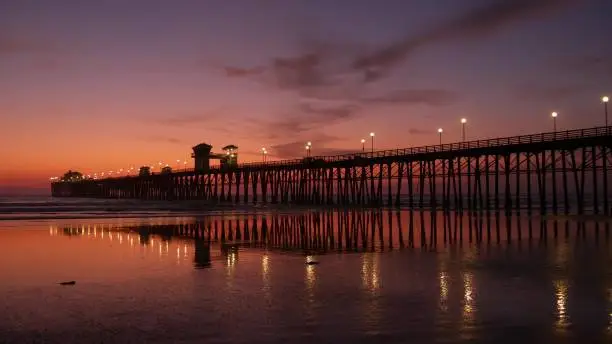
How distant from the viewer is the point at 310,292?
10.1 meters

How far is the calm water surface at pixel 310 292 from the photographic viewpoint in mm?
7363

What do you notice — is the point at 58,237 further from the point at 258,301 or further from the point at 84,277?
the point at 258,301

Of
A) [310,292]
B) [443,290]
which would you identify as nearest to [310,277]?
[310,292]

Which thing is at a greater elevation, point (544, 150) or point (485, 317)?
point (544, 150)

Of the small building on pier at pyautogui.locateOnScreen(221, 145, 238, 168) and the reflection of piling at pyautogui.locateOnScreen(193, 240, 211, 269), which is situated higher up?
the small building on pier at pyautogui.locateOnScreen(221, 145, 238, 168)

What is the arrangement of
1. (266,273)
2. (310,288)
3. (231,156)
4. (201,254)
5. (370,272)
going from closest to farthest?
(310,288)
(370,272)
(266,273)
(201,254)
(231,156)

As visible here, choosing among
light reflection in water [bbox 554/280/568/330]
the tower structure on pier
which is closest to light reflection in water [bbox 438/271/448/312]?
light reflection in water [bbox 554/280/568/330]

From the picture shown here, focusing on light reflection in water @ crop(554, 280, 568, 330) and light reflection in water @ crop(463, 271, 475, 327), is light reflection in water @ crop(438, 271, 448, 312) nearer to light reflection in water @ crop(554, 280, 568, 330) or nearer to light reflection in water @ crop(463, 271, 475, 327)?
light reflection in water @ crop(463, 271, 475, 327)

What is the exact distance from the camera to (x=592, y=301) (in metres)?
9.04

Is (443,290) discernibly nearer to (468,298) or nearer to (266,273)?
(468,298)

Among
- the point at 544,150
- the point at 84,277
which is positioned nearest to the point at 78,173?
the point at 544,150

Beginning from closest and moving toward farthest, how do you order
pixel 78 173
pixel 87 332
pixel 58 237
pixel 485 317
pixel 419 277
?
1. pixel 87 332
2. pixel 485 317
3. pixel 419 277
4. pixel 58 237
5. pixel 78 173

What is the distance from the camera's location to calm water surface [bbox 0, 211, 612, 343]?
24.2 ft

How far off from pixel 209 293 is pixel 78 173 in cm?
19533
